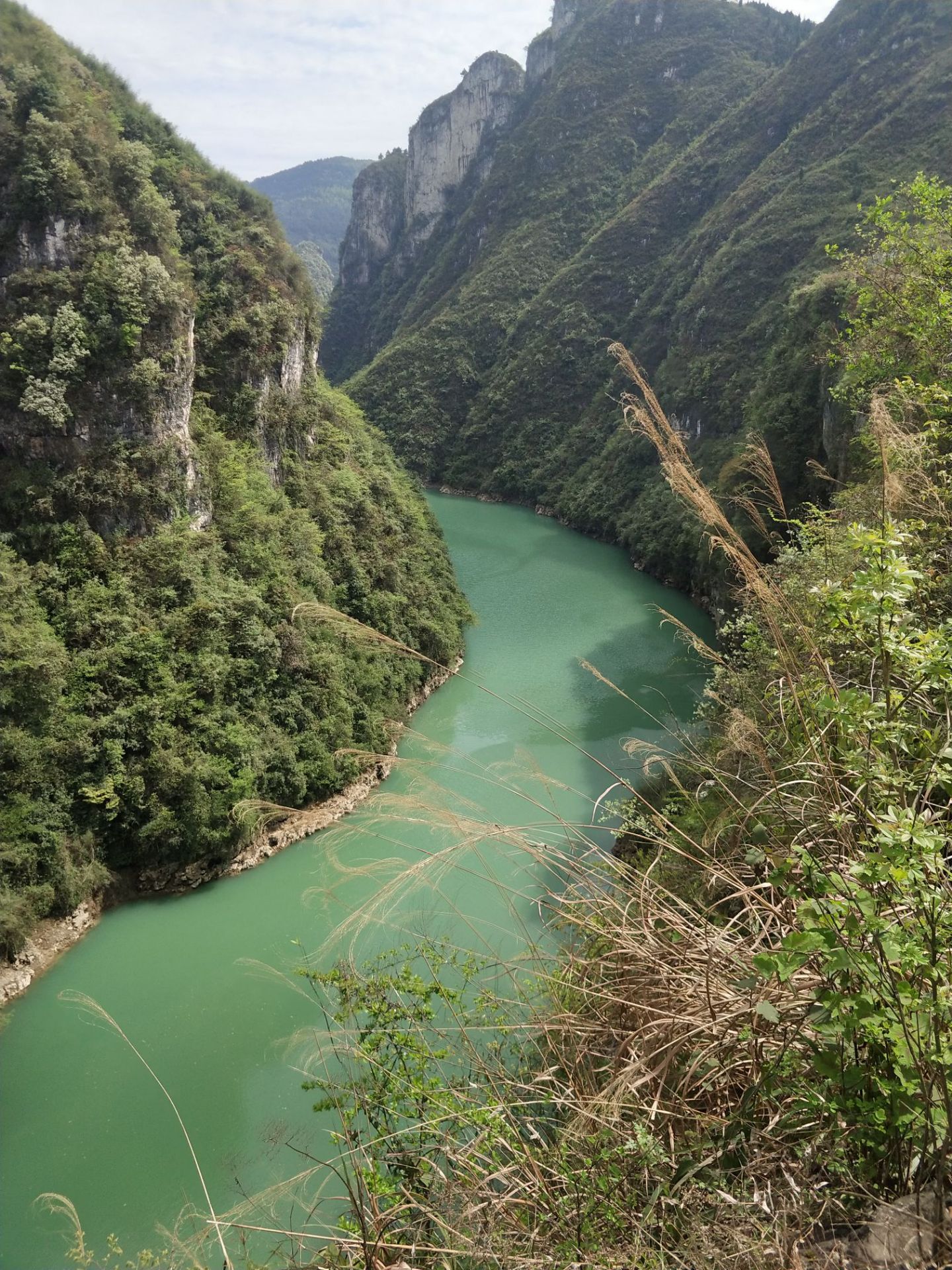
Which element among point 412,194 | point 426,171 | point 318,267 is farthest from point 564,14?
point 318,267

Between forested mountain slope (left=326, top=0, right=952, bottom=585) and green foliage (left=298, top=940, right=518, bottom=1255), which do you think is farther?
forested mountain slope (left=326, top=0, right=952, bottom=585)

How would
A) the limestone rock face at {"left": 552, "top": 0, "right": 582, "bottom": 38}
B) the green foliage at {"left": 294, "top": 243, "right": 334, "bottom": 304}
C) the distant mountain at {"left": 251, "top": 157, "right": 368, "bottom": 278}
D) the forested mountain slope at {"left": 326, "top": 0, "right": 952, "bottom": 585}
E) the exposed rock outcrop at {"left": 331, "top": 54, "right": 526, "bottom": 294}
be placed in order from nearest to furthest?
the forested mountain slope at {"left": 326, "top": 0, "right": 952, "bottom": 585}, the limestone rock face at {"left": 552, "top": 0, "right": 582, "bottom": 38}, the exposed rock outcrop at {"left": 331, "top": 54, "right": 526, "bottom": 294}, the green foliage at {"left": 294, "top": 243, "right": 334, "bottom": 304}, the distant mountain at {"left": 251, "top": 157, "right": 368, "bottom": 278}

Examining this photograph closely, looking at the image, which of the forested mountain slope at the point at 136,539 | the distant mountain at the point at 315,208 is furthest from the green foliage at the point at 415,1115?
the distant mountain at the point at 315,208

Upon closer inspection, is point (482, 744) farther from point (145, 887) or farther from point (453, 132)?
point (453, 132)

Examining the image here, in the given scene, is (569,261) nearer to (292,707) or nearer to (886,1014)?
(292,707)

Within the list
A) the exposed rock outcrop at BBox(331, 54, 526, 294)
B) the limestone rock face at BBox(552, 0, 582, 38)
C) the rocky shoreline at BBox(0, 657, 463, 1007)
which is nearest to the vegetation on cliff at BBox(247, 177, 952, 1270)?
the rocky shoreline at BBox(0, 657, 463, 1007)

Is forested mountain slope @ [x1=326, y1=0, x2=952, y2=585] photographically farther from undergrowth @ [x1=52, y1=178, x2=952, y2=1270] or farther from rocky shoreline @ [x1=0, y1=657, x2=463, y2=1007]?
undergrowth @ [x1=52, y1=178, x2=952, y2=1270]

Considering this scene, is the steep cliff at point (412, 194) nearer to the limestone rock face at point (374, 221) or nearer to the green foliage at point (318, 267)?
the limestone rock face at point (374, 221)

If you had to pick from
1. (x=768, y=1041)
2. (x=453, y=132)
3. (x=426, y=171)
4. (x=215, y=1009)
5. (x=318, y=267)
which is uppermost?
(x=318, y=267)
